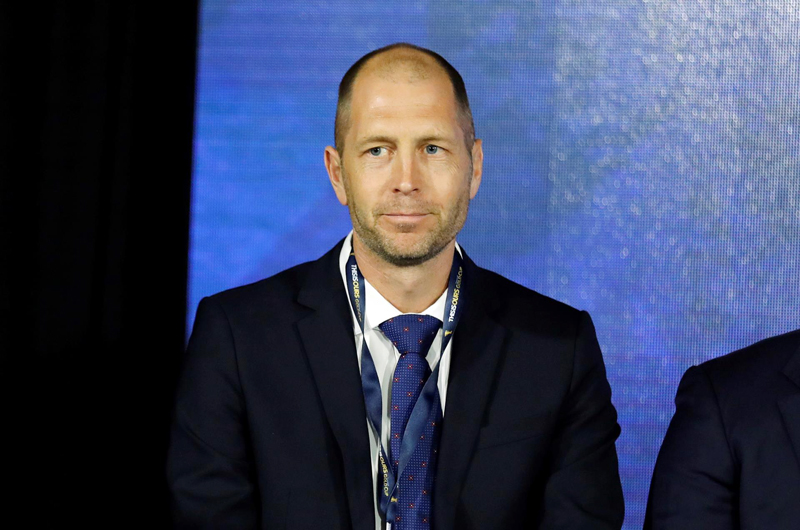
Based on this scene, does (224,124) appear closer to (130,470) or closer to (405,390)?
(130,470)

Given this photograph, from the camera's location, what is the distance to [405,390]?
1763 millimetres

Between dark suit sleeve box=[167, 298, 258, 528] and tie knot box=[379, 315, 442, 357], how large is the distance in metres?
0.32

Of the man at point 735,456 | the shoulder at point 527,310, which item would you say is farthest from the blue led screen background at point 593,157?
the man at point 735,456

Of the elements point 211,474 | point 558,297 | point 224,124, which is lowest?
point 211,474

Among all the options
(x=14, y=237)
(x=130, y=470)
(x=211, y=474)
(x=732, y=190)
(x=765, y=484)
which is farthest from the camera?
(x=732, y=190)

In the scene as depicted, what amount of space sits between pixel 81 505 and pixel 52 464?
15 centimetres

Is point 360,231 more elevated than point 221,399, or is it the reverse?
point 360,231

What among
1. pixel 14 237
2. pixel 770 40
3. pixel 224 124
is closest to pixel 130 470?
pixel 14 237

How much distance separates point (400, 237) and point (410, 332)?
0.65 feet

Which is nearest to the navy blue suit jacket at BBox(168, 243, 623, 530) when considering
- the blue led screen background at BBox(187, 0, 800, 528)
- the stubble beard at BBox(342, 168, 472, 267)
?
the stubble beard at BBox(342, 168, 472, 267)

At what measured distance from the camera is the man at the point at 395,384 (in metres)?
1.73

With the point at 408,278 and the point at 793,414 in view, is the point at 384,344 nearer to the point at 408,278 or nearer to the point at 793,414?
the point at 408,278

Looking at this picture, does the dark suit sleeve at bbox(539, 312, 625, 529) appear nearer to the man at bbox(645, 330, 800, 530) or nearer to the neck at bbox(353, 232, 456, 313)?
the man at bbox(645, 330, 800, 530)

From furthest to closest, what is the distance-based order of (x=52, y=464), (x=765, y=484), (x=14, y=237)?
(x=52, y=464), (x=14, y=237), (x=765, y=484)
